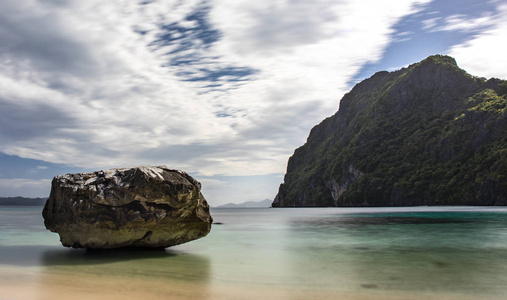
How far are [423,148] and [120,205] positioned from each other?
13926 cm

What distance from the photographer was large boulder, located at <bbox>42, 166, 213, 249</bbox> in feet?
40.9

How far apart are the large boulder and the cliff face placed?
362 feet

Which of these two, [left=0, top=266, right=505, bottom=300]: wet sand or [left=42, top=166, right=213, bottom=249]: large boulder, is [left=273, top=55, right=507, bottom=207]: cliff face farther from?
[left=0, top=266, right=505, bottom=300]: wet sand

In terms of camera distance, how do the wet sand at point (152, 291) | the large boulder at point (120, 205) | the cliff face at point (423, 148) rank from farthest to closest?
the cliff face at point (423, 148), the large boulder at point (120, 205), the wet sand at point (152, 291)

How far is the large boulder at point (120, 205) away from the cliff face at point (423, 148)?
362 feet

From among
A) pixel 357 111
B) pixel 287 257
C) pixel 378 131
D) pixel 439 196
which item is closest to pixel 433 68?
pixel 378 131

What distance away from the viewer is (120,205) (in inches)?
495

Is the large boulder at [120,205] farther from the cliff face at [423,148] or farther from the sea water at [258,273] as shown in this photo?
the cliff face at [423,148]

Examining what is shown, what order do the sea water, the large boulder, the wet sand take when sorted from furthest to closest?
the large boulder, the sea water, the wet sand

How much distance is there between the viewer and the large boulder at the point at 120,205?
12.5 meters

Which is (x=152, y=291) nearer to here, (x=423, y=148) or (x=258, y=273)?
(x=258, y=273)

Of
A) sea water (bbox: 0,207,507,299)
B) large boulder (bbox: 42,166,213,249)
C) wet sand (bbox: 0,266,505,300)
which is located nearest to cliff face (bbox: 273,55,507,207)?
sea water (bbox: 0,207,507,299)

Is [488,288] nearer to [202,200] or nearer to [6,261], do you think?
[202,200]

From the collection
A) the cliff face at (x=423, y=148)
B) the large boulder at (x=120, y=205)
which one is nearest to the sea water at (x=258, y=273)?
the large boulder at (x=120, y=205)
